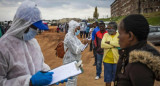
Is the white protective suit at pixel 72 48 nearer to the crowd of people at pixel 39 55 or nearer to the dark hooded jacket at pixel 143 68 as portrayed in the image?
the crowd of people at pixel 39 55

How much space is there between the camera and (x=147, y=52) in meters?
1.38

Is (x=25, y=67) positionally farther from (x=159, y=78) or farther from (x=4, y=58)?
(x=159, y=78)

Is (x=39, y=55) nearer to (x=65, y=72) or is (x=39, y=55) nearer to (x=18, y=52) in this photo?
(x=18, y=52)

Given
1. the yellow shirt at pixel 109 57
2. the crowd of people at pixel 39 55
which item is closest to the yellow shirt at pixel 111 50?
the yellow shirt at pixel 109 57

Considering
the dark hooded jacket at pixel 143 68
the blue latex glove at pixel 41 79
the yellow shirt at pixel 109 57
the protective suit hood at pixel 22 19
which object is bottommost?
the yellow shirt at pixel 109 57

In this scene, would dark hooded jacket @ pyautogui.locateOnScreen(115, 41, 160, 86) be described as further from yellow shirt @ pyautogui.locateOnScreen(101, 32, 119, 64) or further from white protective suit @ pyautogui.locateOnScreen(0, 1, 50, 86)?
yellow shirt @ pyautogui.locateOnScreen(101, 32, 119, 64)

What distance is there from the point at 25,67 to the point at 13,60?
0.17m

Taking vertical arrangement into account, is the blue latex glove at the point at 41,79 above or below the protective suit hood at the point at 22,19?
below

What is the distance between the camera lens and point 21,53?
1.82 meters

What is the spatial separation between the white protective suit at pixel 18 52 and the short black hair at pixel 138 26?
1101mm

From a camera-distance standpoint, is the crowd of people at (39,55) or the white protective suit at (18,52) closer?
the crowd of people at (39,55)

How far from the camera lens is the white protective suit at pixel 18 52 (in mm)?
1673

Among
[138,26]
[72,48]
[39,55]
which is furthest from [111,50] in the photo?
[138,26]

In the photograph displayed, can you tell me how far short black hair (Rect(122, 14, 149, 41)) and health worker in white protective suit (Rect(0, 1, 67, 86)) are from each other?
0.98 m
